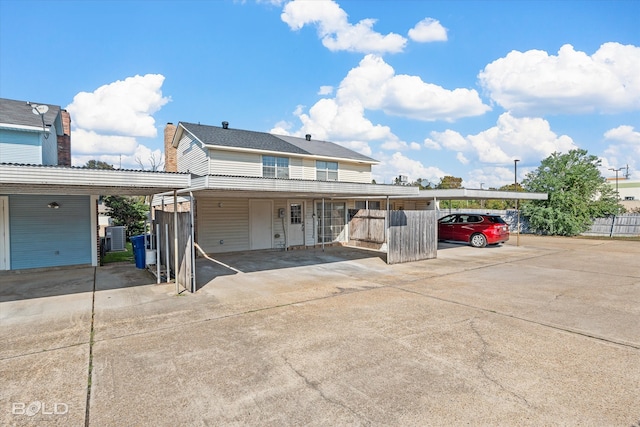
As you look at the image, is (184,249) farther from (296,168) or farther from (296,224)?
(296,168)

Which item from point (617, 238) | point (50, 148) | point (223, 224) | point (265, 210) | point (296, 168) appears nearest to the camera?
point (50, 148)

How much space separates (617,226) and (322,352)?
23.3 meters

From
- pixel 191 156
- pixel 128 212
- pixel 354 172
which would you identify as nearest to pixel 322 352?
pixel 191 156

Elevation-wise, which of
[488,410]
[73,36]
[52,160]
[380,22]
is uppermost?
[380,22]

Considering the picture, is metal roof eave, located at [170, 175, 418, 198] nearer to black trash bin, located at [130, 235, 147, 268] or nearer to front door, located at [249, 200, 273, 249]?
black trash bin, located at [130, 235, 147, 268]

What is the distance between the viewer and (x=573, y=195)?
771 inches

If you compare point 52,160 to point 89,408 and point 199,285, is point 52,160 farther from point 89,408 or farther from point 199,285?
point 89,408

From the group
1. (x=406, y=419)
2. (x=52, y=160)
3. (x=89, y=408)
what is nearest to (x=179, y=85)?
(x=52, y=160)

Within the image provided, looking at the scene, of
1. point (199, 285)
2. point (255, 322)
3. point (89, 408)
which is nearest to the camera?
point (89, 408)

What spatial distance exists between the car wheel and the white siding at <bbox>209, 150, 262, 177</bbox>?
397 inches

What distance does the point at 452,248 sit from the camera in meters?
15.0

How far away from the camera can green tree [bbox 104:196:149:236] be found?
55.4 feet

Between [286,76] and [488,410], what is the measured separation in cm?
1746

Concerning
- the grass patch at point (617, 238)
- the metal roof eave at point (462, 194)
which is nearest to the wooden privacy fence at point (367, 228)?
the metal roof eave at point (462, 194)
